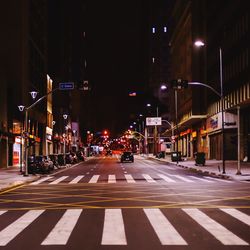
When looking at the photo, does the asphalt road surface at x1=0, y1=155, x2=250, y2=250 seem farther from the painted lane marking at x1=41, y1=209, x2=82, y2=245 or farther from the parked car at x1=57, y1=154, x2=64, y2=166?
the parked car at x1=57, y1=154, x2=64, y2=166

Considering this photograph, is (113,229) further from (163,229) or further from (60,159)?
(60,159)

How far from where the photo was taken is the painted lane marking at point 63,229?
966 cm

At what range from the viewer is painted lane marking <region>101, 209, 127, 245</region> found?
9.61 meters

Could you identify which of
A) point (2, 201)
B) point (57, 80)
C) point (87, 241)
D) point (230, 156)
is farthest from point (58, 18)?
point (87, 241)

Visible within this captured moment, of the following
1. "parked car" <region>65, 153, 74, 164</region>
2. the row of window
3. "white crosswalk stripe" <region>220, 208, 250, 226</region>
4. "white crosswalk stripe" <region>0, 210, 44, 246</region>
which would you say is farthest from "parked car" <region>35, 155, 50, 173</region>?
"white crosswalk stripe" <region>220, 208, 250, 226</region>

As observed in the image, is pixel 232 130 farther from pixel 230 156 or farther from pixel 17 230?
pixel 17 230

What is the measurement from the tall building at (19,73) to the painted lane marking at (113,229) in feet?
120

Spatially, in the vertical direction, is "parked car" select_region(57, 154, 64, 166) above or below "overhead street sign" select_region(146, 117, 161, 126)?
below

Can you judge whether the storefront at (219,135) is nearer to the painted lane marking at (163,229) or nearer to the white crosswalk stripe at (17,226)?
the painted lane marking at (163,229)

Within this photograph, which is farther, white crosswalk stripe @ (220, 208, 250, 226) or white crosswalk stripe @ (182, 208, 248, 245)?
white crosswalk stripe @ (220, 208, 250, 226)

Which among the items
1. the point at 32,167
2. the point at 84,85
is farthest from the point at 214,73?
the point at 84,85

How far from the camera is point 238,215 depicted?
13570mm

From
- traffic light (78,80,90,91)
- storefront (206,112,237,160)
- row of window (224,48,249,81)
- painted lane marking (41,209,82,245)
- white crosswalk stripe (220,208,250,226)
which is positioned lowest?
white crosswalk stripe (220,208,250,226)

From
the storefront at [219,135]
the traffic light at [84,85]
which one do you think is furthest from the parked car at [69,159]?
the traffic light at [84,85]
